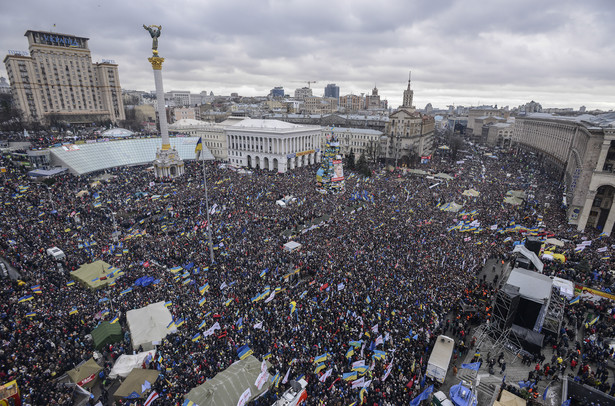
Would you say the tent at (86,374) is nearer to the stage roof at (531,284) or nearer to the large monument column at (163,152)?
the stage roof at (531,284)

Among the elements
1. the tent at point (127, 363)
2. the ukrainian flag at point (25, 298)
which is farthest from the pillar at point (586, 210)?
the ukrainian flag at point (25, 298)

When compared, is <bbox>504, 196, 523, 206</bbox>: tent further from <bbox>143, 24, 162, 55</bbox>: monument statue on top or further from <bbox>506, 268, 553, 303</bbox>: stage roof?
<bbox>143, 24, 162, 55</bbox>: monument statue on top

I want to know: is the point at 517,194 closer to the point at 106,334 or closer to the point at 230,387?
the point at 230,387

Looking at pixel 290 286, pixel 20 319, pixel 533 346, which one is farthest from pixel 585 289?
pixel 20 319

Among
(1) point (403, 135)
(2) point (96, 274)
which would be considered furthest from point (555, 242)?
(1) point (403, 135)

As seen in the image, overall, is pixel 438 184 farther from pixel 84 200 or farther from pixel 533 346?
pixel 84 200
